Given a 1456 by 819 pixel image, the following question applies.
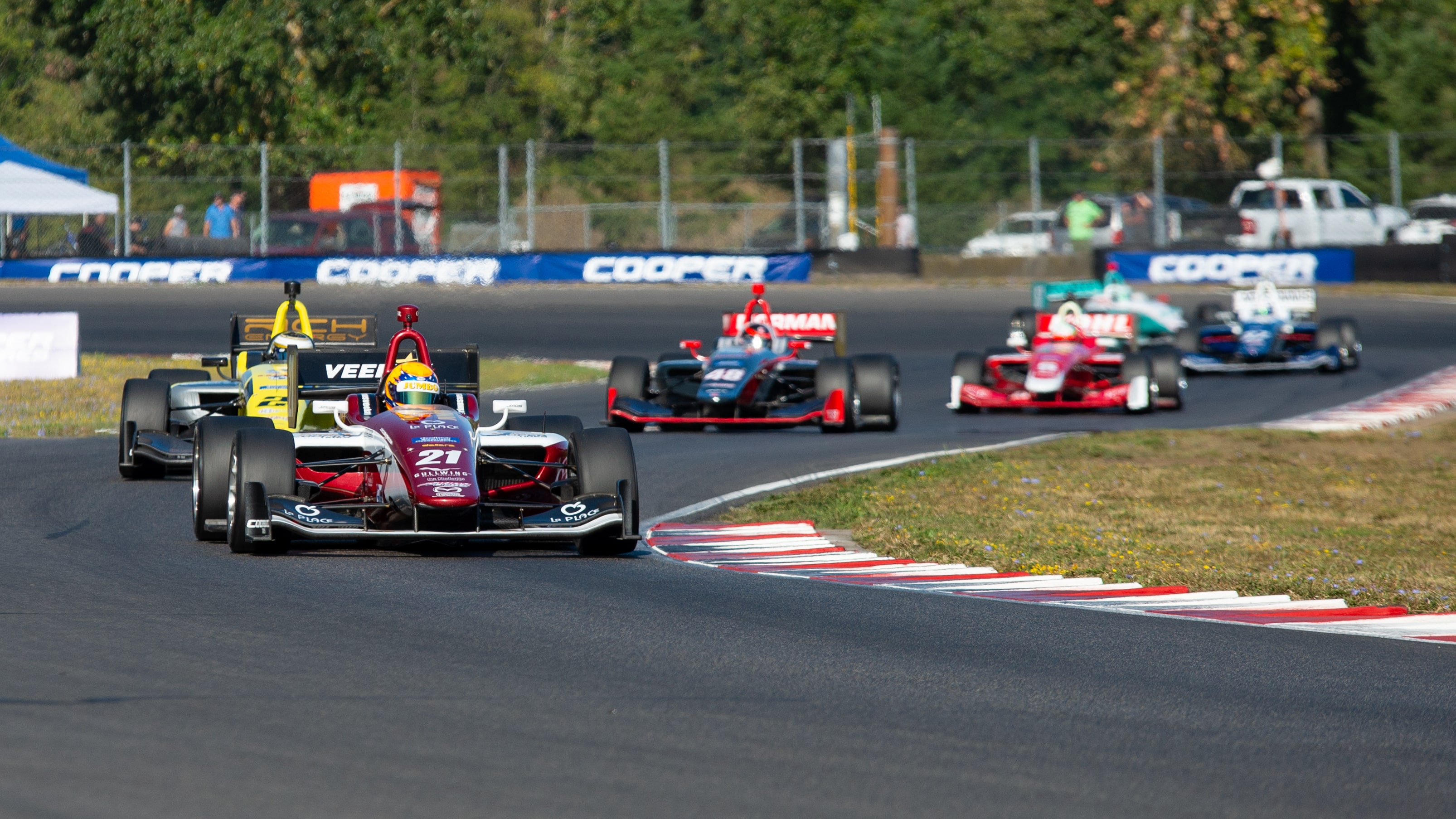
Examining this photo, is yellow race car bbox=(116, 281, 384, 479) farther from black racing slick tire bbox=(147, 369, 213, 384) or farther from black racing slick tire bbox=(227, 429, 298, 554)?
black racing slick tire bbox=(227, 429, 298, 554)

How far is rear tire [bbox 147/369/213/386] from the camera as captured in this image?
13547 mm

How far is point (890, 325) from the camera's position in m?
28.7

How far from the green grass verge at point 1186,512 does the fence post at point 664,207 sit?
661 inches

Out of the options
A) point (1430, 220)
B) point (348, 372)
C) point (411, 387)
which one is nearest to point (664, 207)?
point (1430, 220)

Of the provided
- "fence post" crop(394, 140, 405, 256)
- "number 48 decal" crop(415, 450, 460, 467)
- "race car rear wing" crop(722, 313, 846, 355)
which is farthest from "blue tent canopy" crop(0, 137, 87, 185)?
"number 48 decal" crop(415, 450, 460, 467)

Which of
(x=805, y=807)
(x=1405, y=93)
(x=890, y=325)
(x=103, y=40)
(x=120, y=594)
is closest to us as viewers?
(x=805, y=807)

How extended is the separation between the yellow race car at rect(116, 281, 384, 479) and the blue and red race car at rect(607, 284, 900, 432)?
353cm

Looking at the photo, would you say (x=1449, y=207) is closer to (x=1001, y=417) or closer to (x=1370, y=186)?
(x=1370, y=186)

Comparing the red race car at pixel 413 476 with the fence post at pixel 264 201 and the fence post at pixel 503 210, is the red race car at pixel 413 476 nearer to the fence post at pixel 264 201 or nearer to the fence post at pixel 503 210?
the fence post at pixel 503 210

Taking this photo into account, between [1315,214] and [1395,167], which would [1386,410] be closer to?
[1395,167]

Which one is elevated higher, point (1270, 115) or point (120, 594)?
point (1270, 115)

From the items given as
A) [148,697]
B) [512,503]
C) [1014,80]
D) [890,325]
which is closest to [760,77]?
[1014,80]

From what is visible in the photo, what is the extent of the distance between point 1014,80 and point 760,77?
11544 millimetres

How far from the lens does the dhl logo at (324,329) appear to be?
45.2 feet
